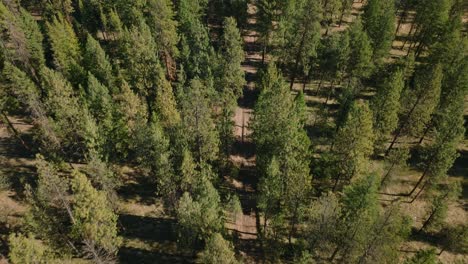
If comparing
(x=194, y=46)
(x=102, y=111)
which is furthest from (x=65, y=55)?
(x=194, y=46)

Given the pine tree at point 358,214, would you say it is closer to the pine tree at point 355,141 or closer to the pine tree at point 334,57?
the pine tree at point 355,141

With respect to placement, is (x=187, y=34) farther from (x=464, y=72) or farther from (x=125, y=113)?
(x=464, y=72)

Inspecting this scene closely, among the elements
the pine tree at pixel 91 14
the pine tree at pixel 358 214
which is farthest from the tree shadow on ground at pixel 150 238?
the pine tree at pixel 91 14

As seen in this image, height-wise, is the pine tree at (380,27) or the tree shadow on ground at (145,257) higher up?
the pine tree at (380,27)

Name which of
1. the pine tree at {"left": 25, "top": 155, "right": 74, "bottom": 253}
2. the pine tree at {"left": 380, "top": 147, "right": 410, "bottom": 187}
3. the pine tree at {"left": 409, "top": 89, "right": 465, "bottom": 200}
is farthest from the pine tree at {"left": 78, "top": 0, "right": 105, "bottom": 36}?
the pine tree at {"left": 409, "top": 89, "right": 465, "bottom": 200}

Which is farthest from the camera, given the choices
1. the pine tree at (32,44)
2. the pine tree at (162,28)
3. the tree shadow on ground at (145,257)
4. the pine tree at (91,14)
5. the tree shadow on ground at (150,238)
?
the pine tree at (91,14)
